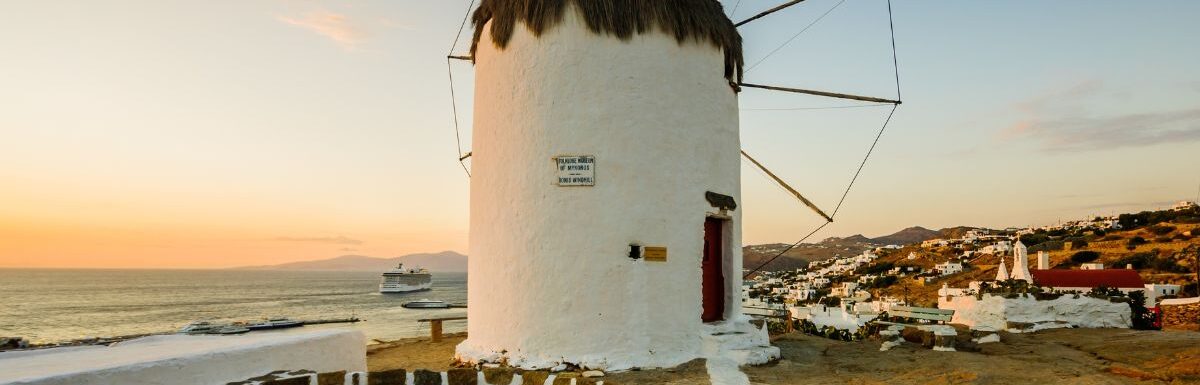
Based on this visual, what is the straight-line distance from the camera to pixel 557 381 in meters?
6.34

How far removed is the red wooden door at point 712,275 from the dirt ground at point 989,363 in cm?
116

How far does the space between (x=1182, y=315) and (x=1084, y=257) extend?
1053 inches

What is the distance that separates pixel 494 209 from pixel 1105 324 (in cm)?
1036

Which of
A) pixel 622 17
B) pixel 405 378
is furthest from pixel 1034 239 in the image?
pixel 405 378

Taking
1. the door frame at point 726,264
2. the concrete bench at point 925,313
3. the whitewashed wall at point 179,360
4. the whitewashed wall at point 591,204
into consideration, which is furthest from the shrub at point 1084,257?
the whitewashed wall at point 179,360

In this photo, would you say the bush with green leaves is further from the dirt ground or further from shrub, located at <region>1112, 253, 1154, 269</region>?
the dirt ground

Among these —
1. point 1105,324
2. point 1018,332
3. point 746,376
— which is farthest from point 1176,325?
point 746,376

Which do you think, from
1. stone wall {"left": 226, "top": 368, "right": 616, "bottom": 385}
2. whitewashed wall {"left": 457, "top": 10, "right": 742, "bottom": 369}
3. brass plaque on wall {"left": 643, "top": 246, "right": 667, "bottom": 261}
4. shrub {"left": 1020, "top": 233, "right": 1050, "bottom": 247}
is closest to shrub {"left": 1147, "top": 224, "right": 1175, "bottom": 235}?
shrub {"left": 1020, "top": 233, "right": 1050, "bottom": 247}

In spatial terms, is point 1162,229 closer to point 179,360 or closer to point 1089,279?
point 1089,279

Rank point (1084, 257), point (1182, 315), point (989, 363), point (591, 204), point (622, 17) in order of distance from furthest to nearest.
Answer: point (1084, 257) → point (1182, 315) → point (622, 17) → point (591, 204) → point (989, 363)

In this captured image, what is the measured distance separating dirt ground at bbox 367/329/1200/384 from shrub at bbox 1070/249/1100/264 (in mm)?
36215

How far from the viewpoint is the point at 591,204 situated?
8297mm

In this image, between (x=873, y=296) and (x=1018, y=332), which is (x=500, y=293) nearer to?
(x=1018, y=332)

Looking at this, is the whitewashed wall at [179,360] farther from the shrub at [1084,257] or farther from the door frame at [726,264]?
the shrub at [1084,257]
